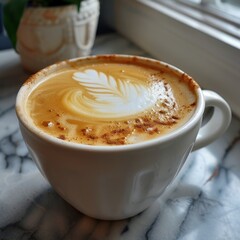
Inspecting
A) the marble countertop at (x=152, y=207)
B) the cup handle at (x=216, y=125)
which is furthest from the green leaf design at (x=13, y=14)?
the cup handle at (x=216, y=125)

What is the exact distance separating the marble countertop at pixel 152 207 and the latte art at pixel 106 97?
114 mm

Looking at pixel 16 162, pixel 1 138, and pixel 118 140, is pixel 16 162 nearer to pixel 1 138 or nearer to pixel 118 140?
pixel 1 138

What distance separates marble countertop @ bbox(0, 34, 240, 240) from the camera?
1.24ft

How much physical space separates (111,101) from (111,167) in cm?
10

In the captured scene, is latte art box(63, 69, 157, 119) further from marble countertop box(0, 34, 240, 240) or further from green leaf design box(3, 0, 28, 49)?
green leaf design box(3, 0, 28, 49)

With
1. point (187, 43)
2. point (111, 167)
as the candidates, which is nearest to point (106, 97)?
point (111, 167)

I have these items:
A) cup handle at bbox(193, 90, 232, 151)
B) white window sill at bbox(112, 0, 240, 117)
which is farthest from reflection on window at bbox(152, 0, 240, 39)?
cup handle at bbox(193, 90, 232, 151)

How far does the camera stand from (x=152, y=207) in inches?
16.0

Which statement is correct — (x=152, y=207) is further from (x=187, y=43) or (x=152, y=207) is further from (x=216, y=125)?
(x=187, y=43)

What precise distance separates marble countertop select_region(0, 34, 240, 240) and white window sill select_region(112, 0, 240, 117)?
0.33ft

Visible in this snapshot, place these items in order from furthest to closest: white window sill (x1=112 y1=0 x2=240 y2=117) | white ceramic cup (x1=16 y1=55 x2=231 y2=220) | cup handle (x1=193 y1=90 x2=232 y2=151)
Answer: white window sill (x1=112 y1=0 x2=240 y2=117), cup handle (x1=193 y1=90 x2=232 y2=151), white ceramic cup (x1=16 y1=55 x2=231 y2=220)

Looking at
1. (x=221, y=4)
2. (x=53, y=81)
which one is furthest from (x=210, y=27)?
(x=53, y=81)

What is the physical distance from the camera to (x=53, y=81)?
43cm

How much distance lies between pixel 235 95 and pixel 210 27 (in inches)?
5.3
